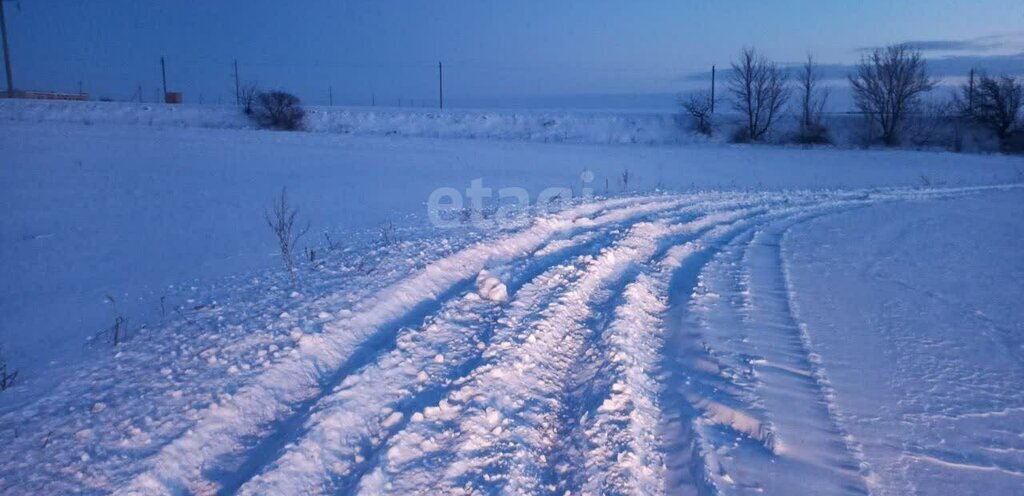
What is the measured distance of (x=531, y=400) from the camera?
4730 mm

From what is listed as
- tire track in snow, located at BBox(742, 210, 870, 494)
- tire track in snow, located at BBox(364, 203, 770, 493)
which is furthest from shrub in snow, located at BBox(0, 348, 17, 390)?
tire track in snow, located at BBox(742, 210, 870, 494)

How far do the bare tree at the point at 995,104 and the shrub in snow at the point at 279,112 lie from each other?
4013cm

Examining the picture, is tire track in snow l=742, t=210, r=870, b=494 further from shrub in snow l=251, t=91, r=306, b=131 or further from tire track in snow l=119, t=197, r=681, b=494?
shrub in snow l=251, t=91, r=306, b=131

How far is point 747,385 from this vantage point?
497cm

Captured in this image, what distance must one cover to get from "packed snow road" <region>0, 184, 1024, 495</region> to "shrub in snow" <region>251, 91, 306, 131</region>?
122 ft

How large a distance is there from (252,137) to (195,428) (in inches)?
1011

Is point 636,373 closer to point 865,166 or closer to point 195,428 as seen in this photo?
point 195,428

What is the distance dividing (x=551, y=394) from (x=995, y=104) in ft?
154

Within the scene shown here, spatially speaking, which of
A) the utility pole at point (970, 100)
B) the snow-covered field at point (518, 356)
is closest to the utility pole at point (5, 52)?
the snow-covered field at point (518, 356)

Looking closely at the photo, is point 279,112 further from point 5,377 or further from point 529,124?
point 5,377

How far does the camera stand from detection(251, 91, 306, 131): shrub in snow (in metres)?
42.2

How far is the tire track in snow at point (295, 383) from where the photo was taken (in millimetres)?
3871

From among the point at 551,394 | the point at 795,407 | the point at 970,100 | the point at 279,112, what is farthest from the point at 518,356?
the point at 970,100

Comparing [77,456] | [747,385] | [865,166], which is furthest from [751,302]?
[865,166]
